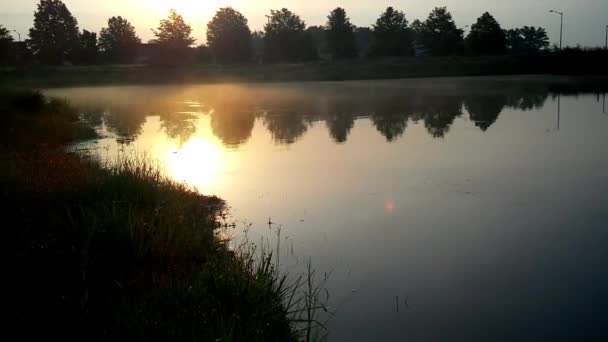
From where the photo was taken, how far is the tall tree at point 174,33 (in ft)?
291

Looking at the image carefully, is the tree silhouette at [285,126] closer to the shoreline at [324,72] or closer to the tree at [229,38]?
the shoreline at [324,72]

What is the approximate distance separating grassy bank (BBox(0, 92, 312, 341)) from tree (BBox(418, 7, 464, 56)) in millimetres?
85728

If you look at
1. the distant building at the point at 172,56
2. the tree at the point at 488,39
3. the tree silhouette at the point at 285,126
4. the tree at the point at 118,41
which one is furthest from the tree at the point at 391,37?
the tree silhouette at the point at 285,126

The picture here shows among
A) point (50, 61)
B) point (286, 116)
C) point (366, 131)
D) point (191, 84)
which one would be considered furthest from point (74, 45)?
point (366, 131)

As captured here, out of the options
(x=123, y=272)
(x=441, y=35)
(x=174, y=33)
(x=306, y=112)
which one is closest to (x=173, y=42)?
(x=174, y=33)

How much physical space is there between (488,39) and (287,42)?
3082 cm

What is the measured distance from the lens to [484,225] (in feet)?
36.2

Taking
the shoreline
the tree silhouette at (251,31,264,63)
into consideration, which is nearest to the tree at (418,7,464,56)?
the shoreline

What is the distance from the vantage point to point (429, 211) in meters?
12.1

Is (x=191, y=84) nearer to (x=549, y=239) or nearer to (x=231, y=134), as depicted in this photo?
(x=231, y=134)

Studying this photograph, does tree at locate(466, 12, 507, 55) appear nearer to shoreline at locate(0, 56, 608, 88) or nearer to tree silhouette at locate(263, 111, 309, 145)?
shoreline at locate(0, 56, 608, 88)

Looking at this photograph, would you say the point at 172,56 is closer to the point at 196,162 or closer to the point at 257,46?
the point at 257,46

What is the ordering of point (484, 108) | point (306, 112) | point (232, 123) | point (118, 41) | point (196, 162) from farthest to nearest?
point (118, 41) < point (306, 112) < point (484, 108) < point (232, 123) < point (196, 162)

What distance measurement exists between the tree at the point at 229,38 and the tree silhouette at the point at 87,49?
18.8m
